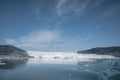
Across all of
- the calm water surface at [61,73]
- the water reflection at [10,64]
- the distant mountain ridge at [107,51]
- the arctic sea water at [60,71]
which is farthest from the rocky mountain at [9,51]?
the calm water surface at [61,73]

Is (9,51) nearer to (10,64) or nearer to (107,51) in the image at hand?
(10,64)

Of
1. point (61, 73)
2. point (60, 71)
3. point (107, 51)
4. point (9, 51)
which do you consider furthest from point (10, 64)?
point (107, 51)

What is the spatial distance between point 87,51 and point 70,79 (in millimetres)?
126909

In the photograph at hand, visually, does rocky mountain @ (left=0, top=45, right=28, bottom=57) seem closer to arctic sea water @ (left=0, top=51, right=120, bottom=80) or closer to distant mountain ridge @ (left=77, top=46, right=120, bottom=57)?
distant mountain ridge @ (left=77, top=46, right=120, bottom=57)

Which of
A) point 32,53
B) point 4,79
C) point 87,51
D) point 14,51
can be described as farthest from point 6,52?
point 4,79

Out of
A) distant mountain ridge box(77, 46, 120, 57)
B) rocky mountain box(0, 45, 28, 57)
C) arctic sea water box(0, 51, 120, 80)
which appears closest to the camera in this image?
arctic sea water box(0, 51, 120, 80)

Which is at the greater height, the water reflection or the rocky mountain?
the rocky mountain

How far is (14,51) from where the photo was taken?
394 ft

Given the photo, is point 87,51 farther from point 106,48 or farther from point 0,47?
point 0,47

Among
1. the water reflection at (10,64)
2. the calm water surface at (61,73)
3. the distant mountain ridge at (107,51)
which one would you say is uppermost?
the distant mountain ridge at (107,51)

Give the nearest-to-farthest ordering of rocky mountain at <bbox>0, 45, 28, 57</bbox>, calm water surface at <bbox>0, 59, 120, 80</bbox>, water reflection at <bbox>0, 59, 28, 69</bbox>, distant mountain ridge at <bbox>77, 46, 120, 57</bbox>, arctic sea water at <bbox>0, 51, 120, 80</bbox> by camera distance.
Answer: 1. calm water surface at <bbox>0, 59, 120, 80</bbox>
2. arctic sea water at <bbox>0, 51, 120, 80</bbox>
3. water reflection at <bbox>0, 59, 28, 69</bbox>
4. rocky mountain at <bbox>0, 45, 28, 57</bbox>
5. distant mountain ridge at <bbox>77, 46, 120, 57</bbox>

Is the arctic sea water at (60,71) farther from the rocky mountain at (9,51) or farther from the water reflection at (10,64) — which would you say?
the rocky mountain at (9,51)

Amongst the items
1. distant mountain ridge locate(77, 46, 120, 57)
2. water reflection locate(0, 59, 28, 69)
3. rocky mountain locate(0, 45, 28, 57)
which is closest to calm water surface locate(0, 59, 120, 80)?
water reflection locate(0, 59, 28, 69)

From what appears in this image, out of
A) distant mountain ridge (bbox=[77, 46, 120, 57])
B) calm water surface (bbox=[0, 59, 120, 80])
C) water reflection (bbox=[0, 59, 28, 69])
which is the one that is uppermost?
distant mountain ridge (bbox=[77, 46, 120, 57])
